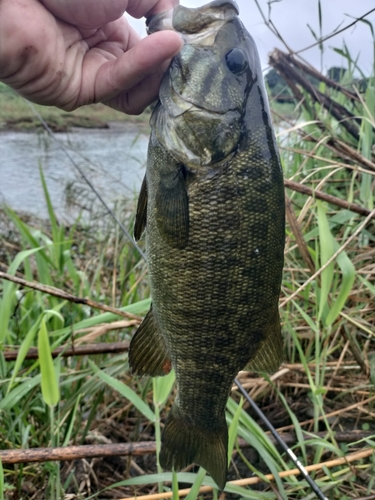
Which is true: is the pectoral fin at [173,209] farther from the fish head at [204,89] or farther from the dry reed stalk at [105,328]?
the dry reed stalk at [105,328]

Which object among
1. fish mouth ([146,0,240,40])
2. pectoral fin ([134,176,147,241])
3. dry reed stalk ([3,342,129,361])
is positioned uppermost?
fish mouth ([146,0,240,40])

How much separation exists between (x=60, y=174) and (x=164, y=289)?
26.6 ft

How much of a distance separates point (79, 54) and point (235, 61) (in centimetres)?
66

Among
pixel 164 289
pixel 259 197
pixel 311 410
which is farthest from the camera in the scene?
pixel 311 410

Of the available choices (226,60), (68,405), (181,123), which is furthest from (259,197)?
(68,405)

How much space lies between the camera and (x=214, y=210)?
4.88ft

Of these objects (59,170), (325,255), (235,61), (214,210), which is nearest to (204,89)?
(235,61)

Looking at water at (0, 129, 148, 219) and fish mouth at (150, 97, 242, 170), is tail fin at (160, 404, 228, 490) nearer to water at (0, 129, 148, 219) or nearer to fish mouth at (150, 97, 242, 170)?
fish mouth at (150, 97, 242, 170)

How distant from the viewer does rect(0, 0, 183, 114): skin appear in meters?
1.51

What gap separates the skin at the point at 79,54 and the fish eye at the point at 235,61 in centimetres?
21

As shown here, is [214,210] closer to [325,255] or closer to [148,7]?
[148,7]

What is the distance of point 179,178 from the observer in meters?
1.53

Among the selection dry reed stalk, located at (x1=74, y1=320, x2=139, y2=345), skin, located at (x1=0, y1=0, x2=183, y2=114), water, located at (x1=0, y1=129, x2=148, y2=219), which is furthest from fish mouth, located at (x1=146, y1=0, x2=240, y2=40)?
water, located at (x1=0, y1=129, x2=148, y2=219)

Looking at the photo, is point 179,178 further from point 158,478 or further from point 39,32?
point 158,478
